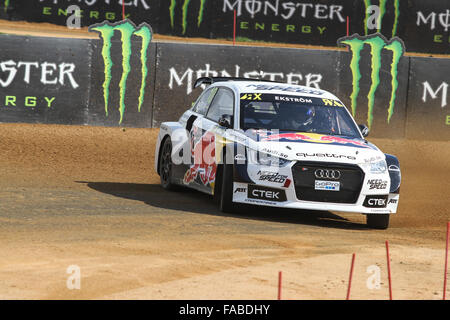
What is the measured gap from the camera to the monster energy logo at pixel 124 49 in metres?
18.8

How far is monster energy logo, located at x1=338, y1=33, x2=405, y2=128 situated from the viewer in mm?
19594

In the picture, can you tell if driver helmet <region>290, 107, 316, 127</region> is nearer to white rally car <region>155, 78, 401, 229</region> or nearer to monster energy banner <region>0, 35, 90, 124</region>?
white rally car <region>155, 78, 401, 229</region>

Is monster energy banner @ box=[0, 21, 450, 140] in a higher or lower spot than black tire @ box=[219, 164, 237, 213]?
higher

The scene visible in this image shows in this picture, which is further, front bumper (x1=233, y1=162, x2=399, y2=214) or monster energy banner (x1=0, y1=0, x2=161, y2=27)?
monster energy banner (x1=0, y1=0, x2=161, y2=27)

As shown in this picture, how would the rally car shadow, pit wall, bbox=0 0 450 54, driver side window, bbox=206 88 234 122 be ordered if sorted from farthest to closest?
pit wall, bbox=0 0 450 54 → driver side window, bbox=206 88 234 122 → the rally car shadow

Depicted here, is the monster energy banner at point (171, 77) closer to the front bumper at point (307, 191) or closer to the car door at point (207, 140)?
the car door at point (207, 140)

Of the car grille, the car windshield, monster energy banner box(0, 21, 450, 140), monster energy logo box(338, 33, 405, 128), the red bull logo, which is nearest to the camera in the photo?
the car grille

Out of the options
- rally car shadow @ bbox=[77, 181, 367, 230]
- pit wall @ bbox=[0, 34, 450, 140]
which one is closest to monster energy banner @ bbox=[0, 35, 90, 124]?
pit wall @ bbox=[0, 34, 450, 140]

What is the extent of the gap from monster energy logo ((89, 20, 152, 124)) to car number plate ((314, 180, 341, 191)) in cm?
838

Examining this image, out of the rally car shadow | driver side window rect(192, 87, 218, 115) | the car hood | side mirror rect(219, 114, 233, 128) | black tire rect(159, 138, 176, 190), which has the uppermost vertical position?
driver side window rect(192, 87, 218, 115)

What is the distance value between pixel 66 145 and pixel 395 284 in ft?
33.7

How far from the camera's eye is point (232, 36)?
29125 mm

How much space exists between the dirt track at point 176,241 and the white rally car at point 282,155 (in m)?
0.32
